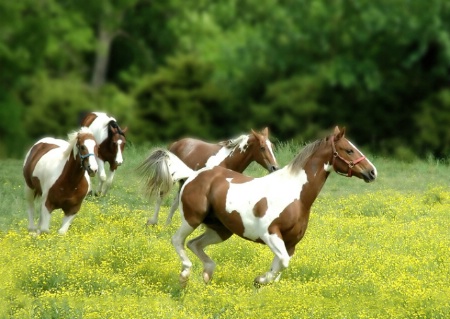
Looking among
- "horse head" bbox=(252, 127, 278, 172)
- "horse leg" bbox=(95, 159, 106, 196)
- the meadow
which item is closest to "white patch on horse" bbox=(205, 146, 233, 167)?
"horse head" bbox=(252, 127, 278, 172)

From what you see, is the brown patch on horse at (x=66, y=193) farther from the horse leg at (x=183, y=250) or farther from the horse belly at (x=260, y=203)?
the horse belly at (x=260, y=203)

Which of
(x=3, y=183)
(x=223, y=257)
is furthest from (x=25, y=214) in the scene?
(x=223, y=257)

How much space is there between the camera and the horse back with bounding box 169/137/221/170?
54.7ft

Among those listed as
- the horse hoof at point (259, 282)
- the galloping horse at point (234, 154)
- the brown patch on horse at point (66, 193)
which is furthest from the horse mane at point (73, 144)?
the horse hoof at point (259, 282)

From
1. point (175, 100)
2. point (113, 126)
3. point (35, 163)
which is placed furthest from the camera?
point (175, 100)

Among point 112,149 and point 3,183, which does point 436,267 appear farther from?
point 3,183

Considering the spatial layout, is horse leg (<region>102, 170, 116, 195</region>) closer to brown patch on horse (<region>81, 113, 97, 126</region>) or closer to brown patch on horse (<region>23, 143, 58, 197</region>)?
brown patch on horse (<region>81, 113, 97, 126</region>)

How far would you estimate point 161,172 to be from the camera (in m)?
13.1

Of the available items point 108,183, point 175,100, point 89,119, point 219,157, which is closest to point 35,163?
point 219,157

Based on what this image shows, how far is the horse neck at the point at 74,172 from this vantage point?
15.0 meters

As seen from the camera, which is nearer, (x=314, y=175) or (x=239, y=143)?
(x=314, y=175)

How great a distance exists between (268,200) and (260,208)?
12 cm

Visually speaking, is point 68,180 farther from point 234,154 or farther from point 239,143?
point 239,143

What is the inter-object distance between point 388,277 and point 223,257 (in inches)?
88.2
